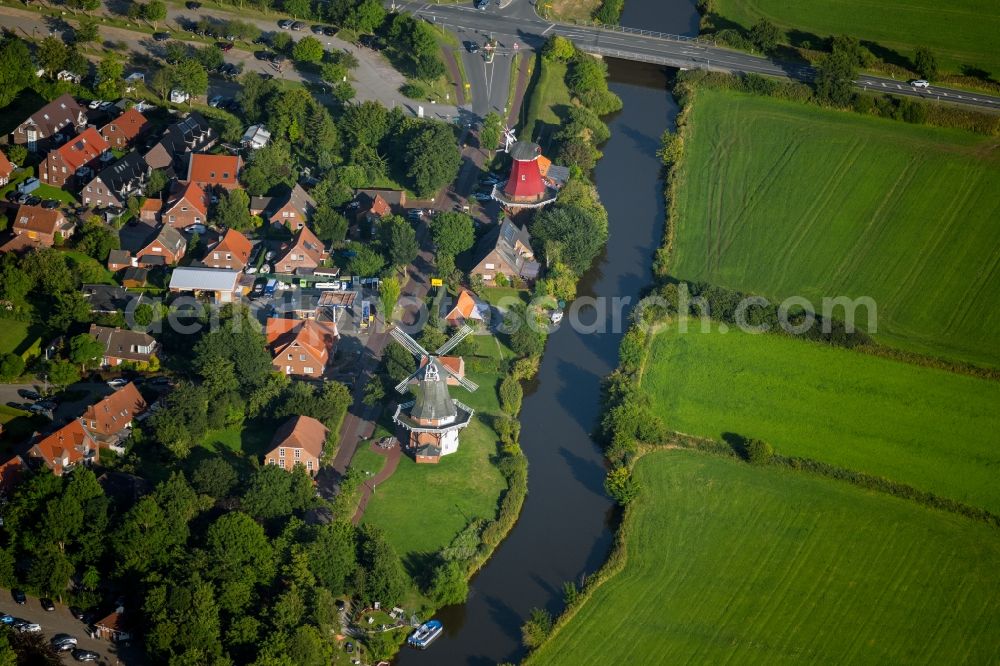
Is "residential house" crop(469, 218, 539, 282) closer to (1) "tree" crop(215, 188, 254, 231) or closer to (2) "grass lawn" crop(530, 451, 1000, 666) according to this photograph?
(1) "tree" crop(215, 188, 254, 231)

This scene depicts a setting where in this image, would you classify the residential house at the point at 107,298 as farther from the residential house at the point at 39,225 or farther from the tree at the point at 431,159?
the tree at the point at 431,159

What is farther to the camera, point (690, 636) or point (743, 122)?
point (743, 122)

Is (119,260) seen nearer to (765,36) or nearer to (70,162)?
(70,162)

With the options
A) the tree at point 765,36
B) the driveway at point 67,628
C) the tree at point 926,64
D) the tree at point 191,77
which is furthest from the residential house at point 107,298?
the tree at point 926,64

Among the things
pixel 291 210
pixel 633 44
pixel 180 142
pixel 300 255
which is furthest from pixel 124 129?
pixel 633 44

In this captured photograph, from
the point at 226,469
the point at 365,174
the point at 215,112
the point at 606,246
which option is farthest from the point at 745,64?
the point at 226,469

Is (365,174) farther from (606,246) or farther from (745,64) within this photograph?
(745,64)
